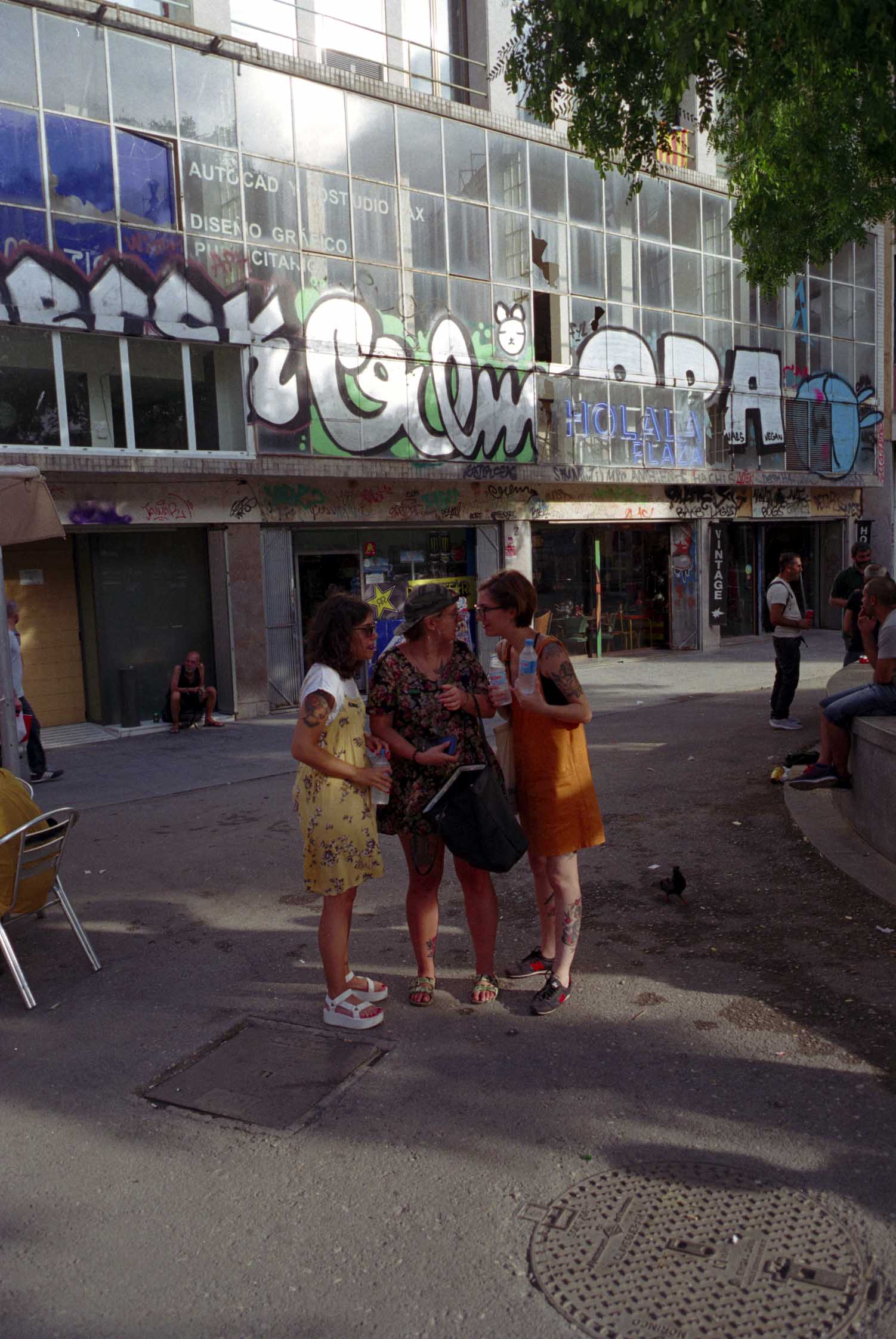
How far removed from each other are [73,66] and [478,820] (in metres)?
12.5

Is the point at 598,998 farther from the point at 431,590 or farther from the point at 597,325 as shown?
the point at 597,325

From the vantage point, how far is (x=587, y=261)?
19.1m

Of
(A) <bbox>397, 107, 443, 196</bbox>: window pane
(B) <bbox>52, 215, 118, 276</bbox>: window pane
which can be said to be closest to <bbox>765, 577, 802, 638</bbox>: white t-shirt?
(B) <bbox>52, 215, 118, 276</bbox>: window pane

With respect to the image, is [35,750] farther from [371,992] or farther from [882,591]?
[882,591]

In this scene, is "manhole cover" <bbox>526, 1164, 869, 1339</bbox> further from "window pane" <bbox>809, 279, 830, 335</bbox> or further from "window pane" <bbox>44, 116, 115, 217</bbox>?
"window pane" <bbox>809, 279, 830, 335</bbox>

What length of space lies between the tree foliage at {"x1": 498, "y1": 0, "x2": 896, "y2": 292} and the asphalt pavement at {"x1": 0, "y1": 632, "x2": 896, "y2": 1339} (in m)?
4.69

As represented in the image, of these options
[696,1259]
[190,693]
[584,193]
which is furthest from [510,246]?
[696,1259]

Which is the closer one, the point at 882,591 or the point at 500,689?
the point at 500,689

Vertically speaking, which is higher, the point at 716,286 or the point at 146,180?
the point at 716,286

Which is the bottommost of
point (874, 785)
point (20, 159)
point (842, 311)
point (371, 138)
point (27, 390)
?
point (874, 785)

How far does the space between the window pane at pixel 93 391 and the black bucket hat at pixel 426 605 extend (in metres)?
10.1

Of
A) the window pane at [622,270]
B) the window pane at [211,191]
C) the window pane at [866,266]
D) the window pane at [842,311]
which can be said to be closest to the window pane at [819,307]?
the window pane at [842,311]

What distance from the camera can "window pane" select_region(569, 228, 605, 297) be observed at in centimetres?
1888

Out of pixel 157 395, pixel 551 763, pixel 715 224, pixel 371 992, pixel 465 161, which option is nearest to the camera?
pixel 551 763
